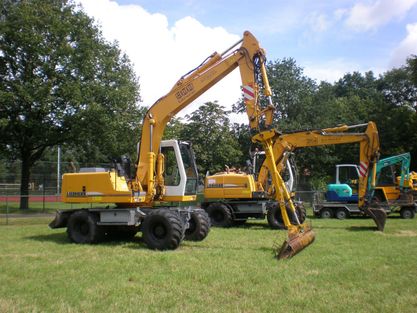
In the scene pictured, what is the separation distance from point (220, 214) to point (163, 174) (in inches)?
218

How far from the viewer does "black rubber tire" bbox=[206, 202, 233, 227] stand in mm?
17328

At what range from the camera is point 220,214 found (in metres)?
17.5

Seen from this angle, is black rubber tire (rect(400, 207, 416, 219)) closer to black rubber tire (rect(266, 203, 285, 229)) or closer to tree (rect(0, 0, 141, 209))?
black rubber tire (rect(266, 203, 285, 229))

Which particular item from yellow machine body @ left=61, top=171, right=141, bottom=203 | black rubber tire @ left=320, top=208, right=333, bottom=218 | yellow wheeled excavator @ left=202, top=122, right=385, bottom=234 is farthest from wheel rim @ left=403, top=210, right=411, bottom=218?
yellow machine body @ left=61, top=171, right=141, bottom=203

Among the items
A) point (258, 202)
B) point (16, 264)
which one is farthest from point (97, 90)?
point (16, 264)

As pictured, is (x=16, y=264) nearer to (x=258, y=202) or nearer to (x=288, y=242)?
(x=288, y=242)

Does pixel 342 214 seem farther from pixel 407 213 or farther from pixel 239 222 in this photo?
pixel 239 222

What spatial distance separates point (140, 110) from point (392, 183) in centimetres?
1431

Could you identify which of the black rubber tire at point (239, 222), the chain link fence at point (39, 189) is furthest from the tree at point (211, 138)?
the black rubber tire at point (239, 222)

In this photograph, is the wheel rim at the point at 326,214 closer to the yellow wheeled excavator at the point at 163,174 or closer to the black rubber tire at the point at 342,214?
the black rubber tire at the point at 342,214

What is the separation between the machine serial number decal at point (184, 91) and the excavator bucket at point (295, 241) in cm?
467

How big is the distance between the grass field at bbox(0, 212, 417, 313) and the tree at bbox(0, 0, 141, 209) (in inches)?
419

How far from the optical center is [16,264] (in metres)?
9.23

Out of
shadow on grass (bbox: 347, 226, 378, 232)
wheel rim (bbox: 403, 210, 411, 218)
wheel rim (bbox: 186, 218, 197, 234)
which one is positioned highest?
wheel rim (bbox: 186, 218, 197, 234)
